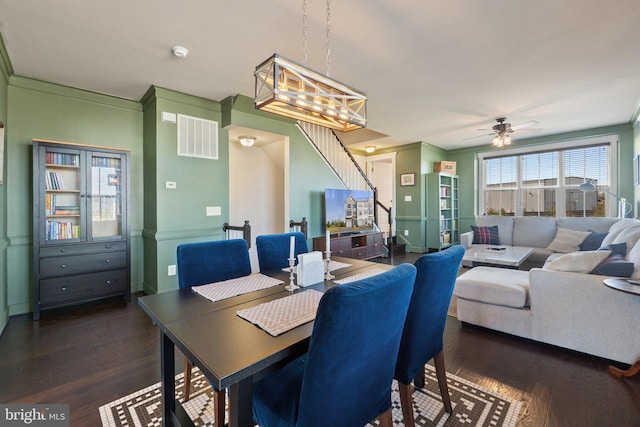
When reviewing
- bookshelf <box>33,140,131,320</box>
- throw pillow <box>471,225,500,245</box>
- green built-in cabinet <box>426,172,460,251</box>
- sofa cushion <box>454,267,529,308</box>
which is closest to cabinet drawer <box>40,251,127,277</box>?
bookshelf <box>33,140,131,320</box>

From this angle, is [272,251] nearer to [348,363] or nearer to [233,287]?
[233,287]

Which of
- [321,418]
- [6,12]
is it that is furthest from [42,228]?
[321,418]

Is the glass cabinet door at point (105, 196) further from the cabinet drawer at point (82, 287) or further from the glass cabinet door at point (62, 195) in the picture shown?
the cabinet drawer at point (82, 287)

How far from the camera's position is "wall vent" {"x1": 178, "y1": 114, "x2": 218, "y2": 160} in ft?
11.8

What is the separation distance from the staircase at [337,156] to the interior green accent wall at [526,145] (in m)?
2.26

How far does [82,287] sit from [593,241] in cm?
666

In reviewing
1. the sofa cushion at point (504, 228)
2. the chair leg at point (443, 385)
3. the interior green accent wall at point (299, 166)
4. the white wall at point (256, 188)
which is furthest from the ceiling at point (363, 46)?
the chair leg at point (443, 385)

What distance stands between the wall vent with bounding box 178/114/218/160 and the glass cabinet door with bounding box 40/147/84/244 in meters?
1.07

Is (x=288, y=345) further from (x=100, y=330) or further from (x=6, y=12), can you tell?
A: (x=6, y=12)

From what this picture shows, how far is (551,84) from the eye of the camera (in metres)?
3.38

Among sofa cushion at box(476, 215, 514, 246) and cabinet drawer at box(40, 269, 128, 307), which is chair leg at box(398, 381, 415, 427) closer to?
cabinet drawer at box(40, 269, 128, 307)

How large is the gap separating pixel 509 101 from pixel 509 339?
3.10 metres

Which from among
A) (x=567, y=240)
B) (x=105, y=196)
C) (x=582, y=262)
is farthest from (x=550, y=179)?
(x=105, y=196)

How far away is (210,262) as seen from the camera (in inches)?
78.9
